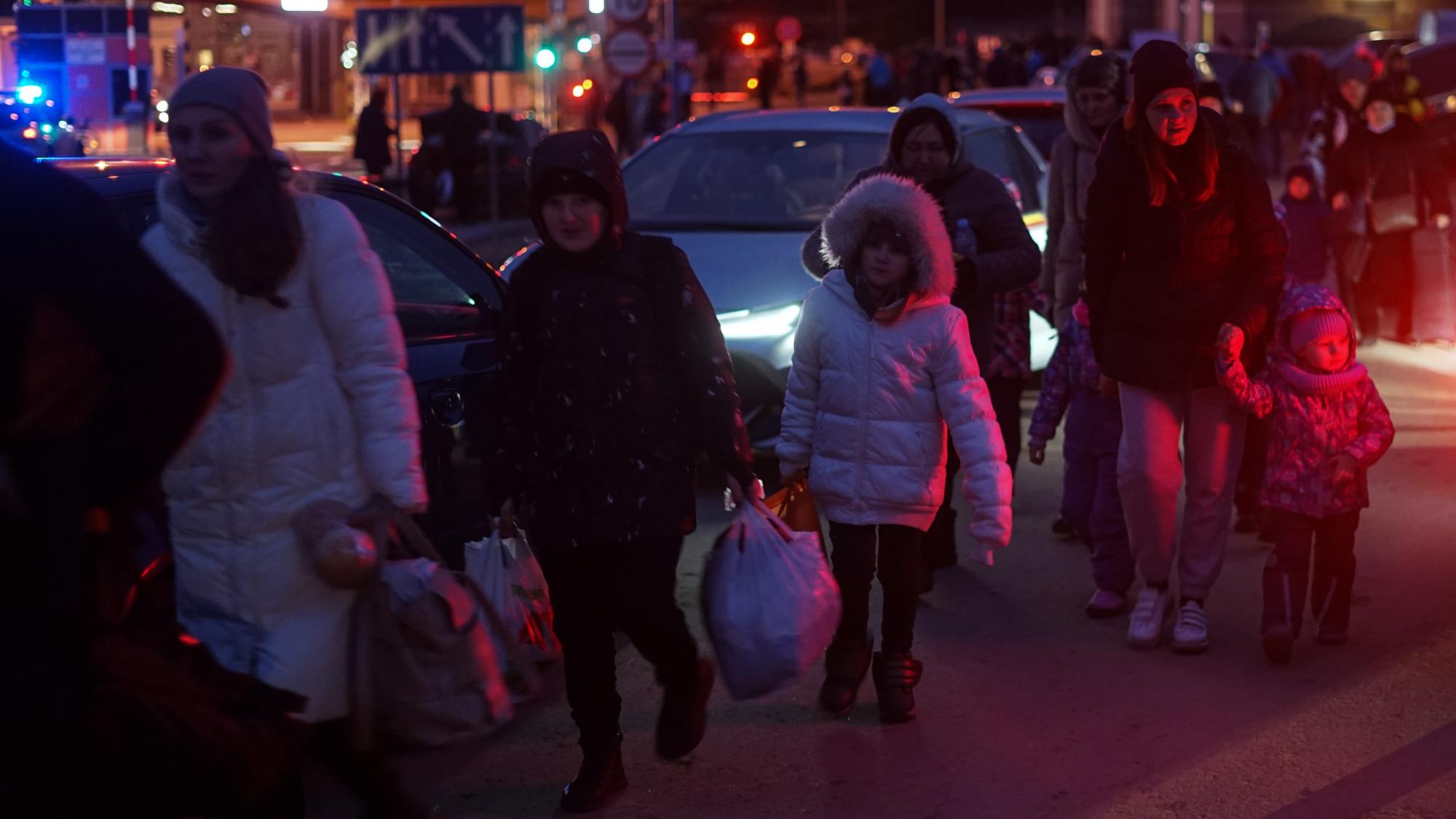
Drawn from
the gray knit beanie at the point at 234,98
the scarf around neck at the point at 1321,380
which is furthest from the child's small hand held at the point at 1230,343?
the gray knit beanie at the point at 234,98

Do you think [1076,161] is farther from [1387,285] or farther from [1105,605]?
[1387,285]

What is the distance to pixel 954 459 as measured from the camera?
6.65 metres

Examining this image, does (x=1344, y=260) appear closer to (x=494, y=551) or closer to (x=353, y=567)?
(x=494, y=551)

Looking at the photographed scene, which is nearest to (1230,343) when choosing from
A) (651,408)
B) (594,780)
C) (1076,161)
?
(1076,161)

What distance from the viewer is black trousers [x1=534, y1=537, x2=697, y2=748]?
14.3 feet

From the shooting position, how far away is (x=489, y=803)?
462 centimetres

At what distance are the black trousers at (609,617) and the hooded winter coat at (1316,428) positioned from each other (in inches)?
81.5

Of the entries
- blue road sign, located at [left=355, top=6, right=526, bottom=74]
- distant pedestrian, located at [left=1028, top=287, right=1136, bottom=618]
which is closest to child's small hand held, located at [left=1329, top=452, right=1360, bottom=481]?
distant pedestrian, located at [left=1028, top=287, right=1136, bottom=618]

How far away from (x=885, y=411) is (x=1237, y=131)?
350 centimetres

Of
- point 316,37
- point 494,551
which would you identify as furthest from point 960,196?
point 316,37

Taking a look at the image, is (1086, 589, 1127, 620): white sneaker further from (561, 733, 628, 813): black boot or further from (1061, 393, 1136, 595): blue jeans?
(561, 733, 628, 813): black boot

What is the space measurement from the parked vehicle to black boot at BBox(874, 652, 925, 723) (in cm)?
288

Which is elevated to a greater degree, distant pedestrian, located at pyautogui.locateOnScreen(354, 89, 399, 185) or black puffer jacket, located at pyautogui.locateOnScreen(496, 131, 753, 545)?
distant pedestrian, located at pyautogui.locateOnScreen(354, 89, 399, 185)

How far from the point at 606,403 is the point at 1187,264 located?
213 centimetres
